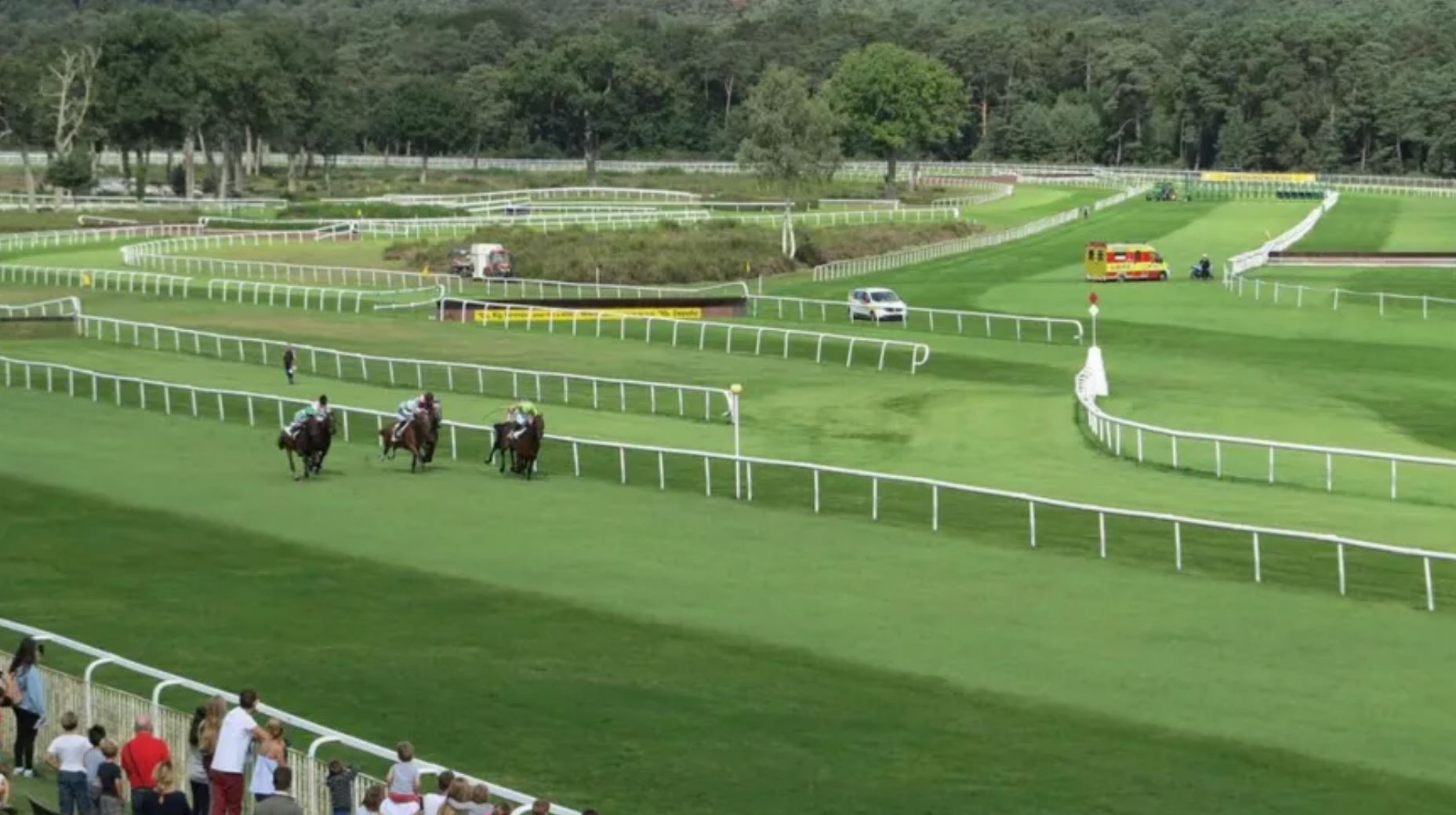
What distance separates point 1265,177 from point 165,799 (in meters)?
126

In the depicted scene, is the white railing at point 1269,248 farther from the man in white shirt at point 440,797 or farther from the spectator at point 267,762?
the man in white shirt at point 440,797

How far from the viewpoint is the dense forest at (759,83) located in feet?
431

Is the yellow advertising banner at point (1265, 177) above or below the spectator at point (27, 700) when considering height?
above

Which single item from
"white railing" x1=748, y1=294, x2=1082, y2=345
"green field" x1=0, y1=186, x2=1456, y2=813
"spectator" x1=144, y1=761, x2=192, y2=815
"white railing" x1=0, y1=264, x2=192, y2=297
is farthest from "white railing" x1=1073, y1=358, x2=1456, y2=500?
"white railing" x1=0, y1=264, x2=192, y2=297

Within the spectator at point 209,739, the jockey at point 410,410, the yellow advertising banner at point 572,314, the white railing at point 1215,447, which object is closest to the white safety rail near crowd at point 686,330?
the yellow advertising banner at point 572,314

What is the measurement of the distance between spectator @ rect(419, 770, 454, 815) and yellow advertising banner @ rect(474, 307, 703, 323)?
42.8 meters

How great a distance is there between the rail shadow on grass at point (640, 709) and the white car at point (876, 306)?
3451 cm

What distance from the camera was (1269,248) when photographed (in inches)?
3155

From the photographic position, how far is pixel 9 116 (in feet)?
449

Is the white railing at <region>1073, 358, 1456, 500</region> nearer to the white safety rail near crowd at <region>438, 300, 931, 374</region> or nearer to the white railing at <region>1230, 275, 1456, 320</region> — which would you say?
the white safety rail near crowd at <region>438, 300, 931, 374</region>

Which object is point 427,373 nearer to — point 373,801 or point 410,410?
point 410,410

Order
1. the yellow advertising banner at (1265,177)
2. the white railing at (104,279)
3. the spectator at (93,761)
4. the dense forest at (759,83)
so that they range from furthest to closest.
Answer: the yellow advertising banner at (1265,177), the dense forest at (759,83), the white railing at (104,279), the spectator at (93,761)

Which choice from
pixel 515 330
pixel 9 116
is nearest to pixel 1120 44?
pixel 9 116

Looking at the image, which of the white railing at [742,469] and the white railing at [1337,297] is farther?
the white railing at [1337,297]
